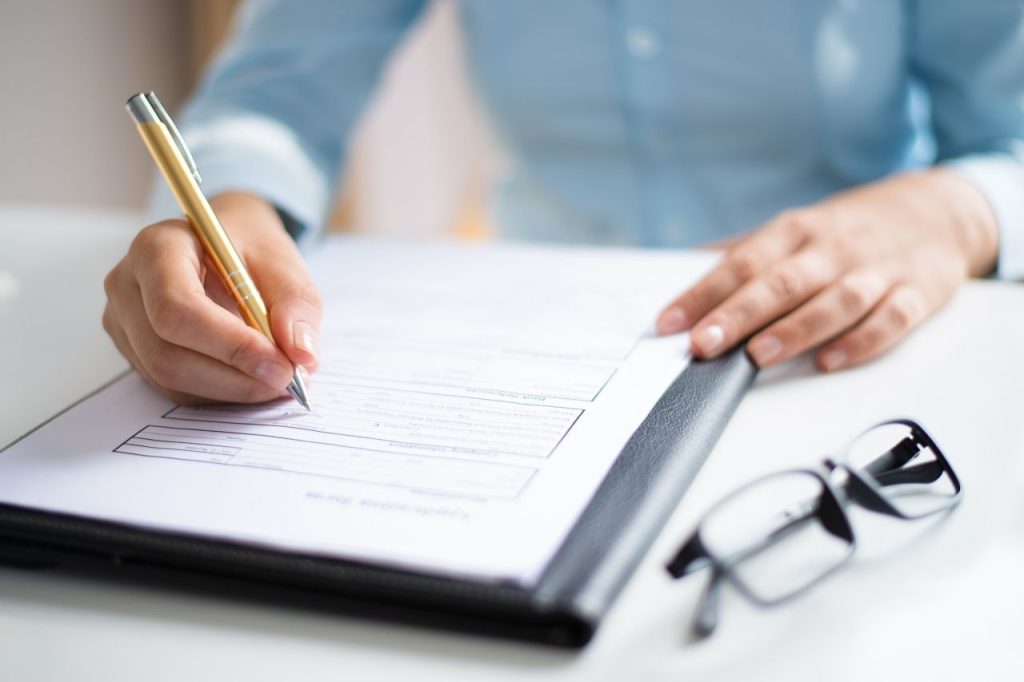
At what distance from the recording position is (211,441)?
1.51 feet

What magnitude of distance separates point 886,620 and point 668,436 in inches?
5.0

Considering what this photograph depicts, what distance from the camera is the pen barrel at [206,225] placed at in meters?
0.48

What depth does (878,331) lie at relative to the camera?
555mm

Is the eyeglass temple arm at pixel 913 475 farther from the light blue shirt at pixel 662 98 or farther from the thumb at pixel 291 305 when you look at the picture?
the light blue shirt at pixel 662 98

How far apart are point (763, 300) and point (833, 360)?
5 cm

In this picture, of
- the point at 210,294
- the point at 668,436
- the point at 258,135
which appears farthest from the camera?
the point at 258,135

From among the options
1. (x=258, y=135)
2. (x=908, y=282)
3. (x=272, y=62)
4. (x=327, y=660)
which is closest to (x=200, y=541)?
(x=327, y=660)

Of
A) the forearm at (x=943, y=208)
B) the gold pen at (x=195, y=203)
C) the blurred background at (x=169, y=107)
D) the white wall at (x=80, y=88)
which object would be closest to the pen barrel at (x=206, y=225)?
the gold pen at (x=195, y=203)

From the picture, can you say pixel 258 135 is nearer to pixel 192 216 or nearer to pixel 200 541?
pixel 192 216

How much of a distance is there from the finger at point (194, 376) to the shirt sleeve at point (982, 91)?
557 millimetres

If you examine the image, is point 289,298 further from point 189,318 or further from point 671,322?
point 671,322

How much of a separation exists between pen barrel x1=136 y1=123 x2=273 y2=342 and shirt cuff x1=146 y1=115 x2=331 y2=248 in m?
0.24

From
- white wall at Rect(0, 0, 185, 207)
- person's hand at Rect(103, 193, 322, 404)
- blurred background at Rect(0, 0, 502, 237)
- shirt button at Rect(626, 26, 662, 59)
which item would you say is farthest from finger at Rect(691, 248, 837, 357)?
white wall at Rect(0, 0, 185, 207)

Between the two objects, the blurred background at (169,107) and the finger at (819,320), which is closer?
the finger at (819,320)
